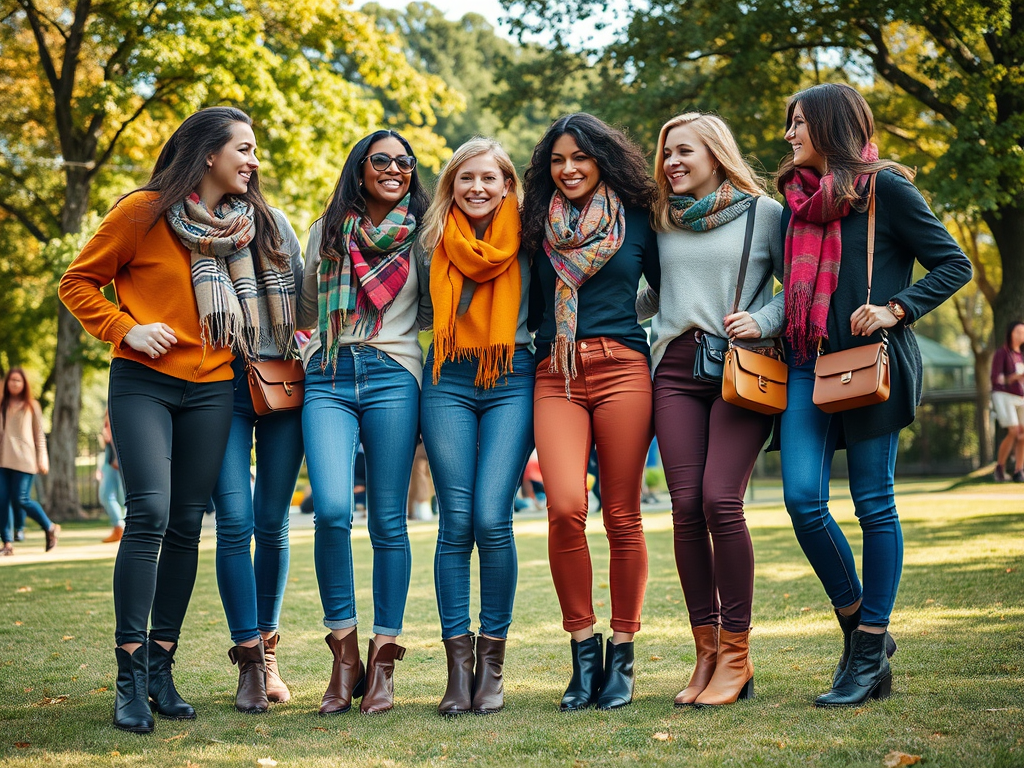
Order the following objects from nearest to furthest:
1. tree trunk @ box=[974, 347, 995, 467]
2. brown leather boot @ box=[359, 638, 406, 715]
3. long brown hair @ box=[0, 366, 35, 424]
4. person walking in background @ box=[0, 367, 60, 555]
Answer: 1. brown leather boot @ box=[359, 638, 406, 715]
2. person walking in background @ box=[0, 367, 60, 555]
3. long brown hair @ box=[0, 366, 35, 424]
4. tree trunk @ box=[974, 347, 995, 467]

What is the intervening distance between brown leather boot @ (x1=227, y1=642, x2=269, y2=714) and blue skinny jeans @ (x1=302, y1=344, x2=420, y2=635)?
368mm

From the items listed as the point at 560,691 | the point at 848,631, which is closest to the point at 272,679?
the point at 560,691

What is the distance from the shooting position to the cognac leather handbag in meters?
3.86

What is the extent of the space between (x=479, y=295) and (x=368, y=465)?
2.89 feet

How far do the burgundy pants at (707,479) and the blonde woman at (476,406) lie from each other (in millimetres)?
633

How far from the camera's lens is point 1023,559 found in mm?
7379

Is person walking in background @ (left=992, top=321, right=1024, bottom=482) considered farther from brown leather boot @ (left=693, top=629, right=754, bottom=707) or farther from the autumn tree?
the autumn tree

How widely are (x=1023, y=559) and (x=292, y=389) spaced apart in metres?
5.81

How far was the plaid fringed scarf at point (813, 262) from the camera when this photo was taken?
3.91m

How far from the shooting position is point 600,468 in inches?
164

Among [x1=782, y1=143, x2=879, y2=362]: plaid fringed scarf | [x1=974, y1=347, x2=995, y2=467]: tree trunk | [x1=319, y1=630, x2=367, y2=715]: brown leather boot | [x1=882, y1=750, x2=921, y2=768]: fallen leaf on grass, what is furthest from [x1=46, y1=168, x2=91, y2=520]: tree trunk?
[x1=974, y1=347, x2=995, y2=467]: tree trunk

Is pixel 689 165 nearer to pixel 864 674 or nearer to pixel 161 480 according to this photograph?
pixel 864 674

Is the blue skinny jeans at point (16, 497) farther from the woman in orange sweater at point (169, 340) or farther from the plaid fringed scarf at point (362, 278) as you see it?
the plaid fringed scarf at point (362, 278)

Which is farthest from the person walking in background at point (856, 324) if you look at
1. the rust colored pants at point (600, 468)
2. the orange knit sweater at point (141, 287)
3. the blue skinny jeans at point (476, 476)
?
the orange knit sweater at point (141, 287)
